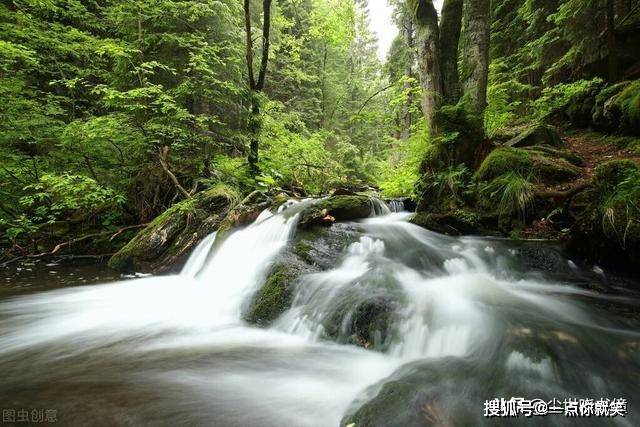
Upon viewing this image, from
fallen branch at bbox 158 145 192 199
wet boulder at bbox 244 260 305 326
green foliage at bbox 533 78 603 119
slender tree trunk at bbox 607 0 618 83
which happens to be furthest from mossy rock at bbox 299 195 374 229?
slender tree trunk at bbox 607 0 618 83

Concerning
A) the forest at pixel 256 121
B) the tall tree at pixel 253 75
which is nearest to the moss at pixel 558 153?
the forest at pixel 256 121

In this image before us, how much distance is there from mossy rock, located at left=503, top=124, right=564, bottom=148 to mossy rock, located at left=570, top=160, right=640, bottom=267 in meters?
2.42

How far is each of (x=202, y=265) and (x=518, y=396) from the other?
549cm

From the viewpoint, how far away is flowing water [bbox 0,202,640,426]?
237 centimetres

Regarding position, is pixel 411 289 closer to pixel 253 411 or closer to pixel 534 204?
pixel 253 411

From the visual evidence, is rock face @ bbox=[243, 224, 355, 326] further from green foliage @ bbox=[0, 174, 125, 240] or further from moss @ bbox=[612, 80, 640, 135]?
moss @ bbox=[612, 80, 640, 135]

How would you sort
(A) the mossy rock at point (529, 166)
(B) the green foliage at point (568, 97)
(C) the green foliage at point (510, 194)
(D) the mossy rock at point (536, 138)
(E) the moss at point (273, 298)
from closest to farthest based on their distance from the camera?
(E) the moss at point (273, 298)
(C) the green foliage at point (510, 194)
(A) the mossy rock at point (529, 166)
(D) the mossy rock at point (536, 138)
(B) the green foliage at point (568, 97)

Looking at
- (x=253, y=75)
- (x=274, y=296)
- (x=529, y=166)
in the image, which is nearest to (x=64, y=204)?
(x=253, y=75)

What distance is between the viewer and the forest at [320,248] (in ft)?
8.20

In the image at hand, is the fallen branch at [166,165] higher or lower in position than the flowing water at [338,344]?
higher

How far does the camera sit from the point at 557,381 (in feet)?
7.73

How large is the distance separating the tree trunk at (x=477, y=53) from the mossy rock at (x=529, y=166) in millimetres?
1469

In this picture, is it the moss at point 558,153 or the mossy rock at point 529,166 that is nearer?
the mossy rock at point 529,166
